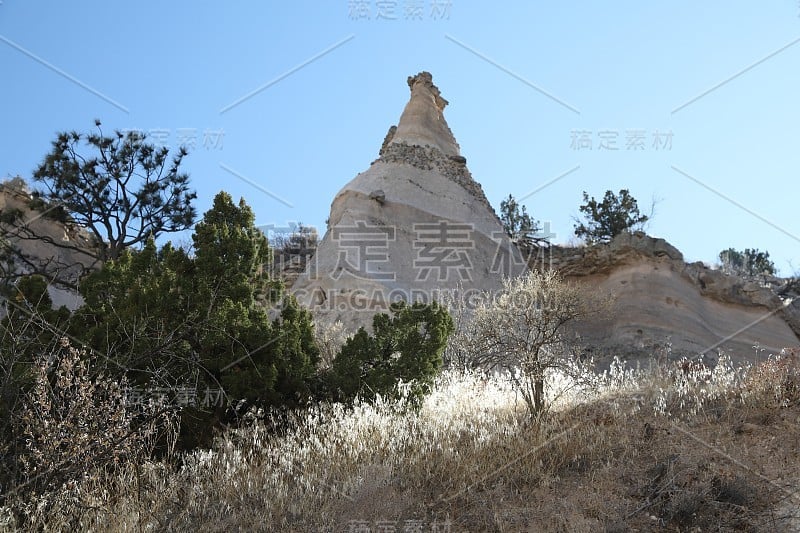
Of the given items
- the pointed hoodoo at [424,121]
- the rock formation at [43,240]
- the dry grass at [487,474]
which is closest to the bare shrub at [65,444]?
Result: the dry grass at [487,474]

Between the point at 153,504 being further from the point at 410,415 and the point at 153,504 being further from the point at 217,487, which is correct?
the point at 410,415

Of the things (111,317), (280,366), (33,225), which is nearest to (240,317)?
(280,366)

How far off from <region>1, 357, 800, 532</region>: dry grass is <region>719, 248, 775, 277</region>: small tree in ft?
81.8

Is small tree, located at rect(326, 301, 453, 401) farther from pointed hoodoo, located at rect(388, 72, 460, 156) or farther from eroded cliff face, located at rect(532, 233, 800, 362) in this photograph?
pointed hoodoo, located at rect(388, 72, 460, 156)

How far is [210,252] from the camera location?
8.16 meters

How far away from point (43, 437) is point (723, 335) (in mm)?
18512

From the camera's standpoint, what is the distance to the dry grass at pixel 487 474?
5422 millimetres

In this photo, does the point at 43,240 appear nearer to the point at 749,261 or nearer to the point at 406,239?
the point at 406,239

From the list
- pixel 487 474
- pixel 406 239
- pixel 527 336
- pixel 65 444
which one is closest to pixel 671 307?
pixel 406 239

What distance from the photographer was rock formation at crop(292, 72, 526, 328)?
17656 mm

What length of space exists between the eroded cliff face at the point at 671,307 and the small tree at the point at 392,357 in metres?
10.3

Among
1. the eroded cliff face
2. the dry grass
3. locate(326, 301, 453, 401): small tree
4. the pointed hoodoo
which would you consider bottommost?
the dry grass

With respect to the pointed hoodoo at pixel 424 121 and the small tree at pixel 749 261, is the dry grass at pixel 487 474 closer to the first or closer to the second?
the pointed hoodoo at pixel 424 121

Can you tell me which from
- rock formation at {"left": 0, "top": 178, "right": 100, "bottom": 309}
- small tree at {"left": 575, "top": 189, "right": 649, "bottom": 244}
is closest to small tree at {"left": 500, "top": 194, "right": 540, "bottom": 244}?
small tree at {"left": 575, "top": 189, "right": 649, "bottom": 244}
